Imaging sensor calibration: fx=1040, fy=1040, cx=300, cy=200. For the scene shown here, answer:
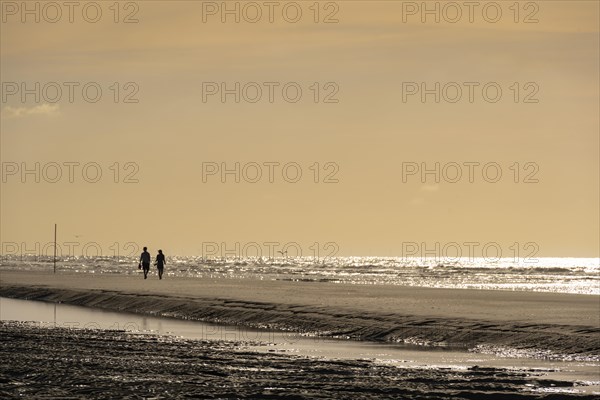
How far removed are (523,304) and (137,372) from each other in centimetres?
2687

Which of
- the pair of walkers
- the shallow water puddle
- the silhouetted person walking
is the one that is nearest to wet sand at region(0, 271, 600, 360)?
the shallow water puddle

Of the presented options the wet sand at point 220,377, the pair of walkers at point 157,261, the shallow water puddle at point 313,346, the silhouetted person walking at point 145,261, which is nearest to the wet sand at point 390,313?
the shallow water puddle at point 313,346

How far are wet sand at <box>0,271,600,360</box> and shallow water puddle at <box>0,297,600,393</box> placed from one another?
152 cm

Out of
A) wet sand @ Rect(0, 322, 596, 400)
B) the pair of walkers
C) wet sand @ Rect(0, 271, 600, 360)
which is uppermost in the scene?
the pair of walkers

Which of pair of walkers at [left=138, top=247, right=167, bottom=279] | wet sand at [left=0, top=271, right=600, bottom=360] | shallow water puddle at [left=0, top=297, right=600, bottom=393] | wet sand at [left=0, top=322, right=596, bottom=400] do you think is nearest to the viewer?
wet sand at [left=0, top=322, right=596, bottom=400]

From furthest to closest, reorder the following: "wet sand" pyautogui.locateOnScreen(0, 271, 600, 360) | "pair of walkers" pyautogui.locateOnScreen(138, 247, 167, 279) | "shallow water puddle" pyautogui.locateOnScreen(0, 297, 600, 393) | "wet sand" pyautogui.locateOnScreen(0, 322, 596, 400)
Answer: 1. "pair of walkers" pyautogui.locateOnScreen(138, 247, 167, 279)
2. "wet sand" pyautogui.locateOnScreen(0, 271, 600, 360)
3. "shallow water puddle" pyautogui.locateOnScreen(0, 297, 600, 393)
4. "wet sand" pyautogui.locateOnScreen(0, 322, 596, 400)

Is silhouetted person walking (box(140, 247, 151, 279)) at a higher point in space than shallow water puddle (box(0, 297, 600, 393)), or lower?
higher

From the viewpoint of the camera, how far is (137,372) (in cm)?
2061

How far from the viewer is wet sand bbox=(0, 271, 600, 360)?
28.9 meters

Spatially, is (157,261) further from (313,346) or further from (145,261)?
(313,346)

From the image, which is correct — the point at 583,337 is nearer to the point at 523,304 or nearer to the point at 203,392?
the point at 203,392

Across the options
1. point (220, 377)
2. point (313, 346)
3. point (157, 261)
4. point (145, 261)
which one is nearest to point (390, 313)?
point (313, 346)

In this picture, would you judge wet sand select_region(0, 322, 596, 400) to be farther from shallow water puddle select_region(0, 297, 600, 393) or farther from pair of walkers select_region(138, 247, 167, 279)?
pair of walkers select_region(138, 247, 167, 279)

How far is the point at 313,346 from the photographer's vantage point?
92.1 feet
